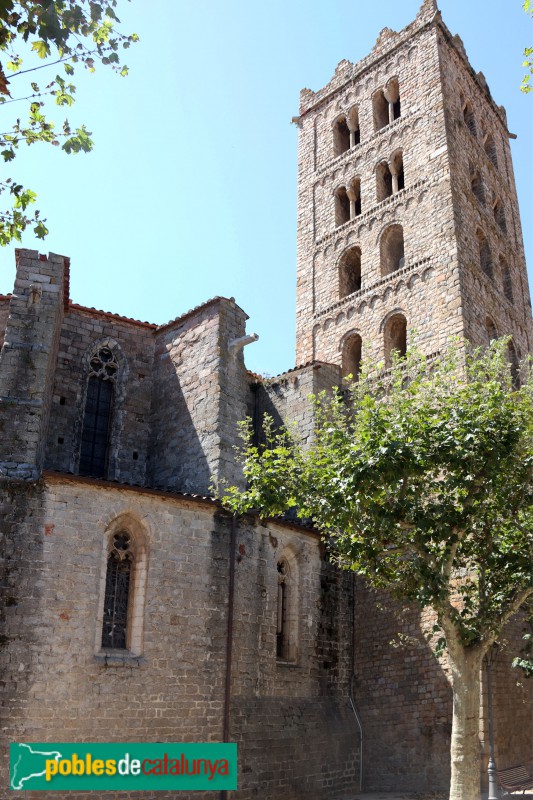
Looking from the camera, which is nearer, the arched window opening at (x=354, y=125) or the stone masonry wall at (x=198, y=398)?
the stone masonry wall at (x=198, y=398)

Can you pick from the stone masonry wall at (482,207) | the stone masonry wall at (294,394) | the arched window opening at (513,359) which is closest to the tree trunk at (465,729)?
the stone masonry wall at (294,394)

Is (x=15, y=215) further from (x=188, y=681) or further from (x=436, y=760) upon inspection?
(x=436, y=760)

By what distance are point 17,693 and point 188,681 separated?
271 cm

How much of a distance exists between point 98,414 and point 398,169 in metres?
12.1

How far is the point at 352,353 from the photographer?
21.7 metres

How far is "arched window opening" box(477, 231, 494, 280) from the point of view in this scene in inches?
860

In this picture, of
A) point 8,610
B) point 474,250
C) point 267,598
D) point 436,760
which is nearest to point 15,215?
point 8,610

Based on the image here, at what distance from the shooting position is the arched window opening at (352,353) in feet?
69.9

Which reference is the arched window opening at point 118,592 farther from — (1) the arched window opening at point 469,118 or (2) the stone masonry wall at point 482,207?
(1) the arched window opening at point 469,118

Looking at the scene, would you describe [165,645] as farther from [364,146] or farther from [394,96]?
[394,96]

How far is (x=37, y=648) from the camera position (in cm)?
1142

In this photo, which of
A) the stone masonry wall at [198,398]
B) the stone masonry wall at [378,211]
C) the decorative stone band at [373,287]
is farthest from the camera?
the decorative stone band at [373,287]

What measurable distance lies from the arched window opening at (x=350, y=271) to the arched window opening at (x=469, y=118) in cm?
583

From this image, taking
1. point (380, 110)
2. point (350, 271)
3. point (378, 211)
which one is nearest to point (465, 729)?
point (350, 271)
